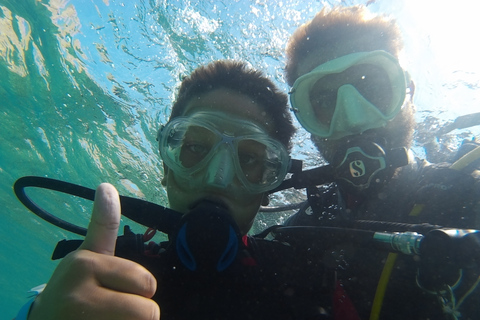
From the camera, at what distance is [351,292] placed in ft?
8.96

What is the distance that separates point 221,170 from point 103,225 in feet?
5.57

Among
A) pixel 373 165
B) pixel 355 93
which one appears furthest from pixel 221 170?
pixel 355 93

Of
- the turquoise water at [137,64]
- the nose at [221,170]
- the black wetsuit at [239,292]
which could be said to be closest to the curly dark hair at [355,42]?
the nose at [221,170]

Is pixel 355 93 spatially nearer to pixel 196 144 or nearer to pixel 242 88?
pixel 242 88

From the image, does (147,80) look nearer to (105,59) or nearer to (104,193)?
(105,59)

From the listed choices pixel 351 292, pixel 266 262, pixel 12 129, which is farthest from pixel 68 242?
pixel 12 129

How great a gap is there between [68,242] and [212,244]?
4.69 ft

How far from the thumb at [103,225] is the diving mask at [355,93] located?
2.70 metres

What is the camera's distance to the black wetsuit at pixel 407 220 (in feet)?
7.52

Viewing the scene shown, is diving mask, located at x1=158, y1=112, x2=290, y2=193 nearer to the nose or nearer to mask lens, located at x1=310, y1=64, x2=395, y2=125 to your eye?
the nose

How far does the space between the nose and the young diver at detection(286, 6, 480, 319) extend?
3.72 feet

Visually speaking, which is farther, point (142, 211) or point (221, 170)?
point (221, 170)

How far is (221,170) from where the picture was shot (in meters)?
2.88

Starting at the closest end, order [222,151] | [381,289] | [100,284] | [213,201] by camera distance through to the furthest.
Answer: [100,284], [381,289], [213,201], [222,151]
